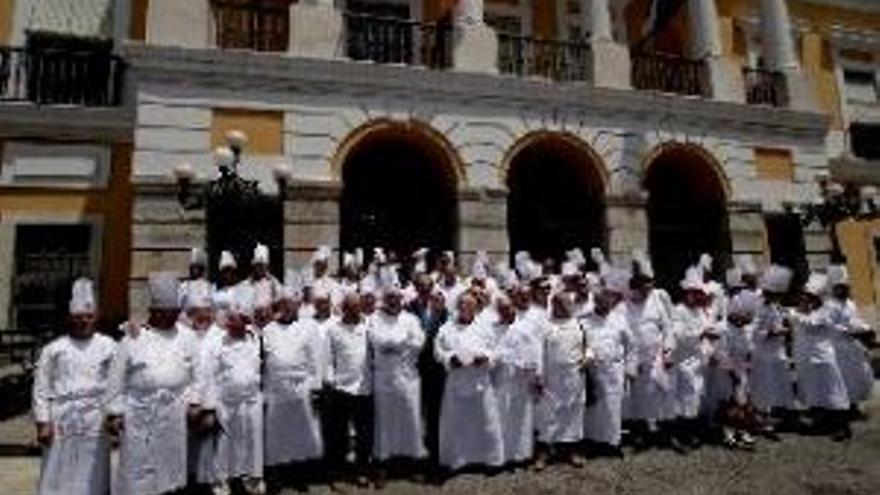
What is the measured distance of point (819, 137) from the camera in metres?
19.8

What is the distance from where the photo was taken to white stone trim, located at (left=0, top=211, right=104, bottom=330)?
52.9 feet

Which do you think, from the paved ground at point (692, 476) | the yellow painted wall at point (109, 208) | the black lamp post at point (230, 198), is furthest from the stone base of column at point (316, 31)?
the paved ground at point (692, 476)

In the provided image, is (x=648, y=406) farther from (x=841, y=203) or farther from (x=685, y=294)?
(x=841, y=203)

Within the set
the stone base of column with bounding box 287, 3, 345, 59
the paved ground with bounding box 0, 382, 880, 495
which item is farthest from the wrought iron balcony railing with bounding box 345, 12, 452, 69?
the paved ground with bounding box 0, 382, 880, 495

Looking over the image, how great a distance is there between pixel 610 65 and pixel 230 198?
820cm

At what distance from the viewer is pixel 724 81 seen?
1892 cm

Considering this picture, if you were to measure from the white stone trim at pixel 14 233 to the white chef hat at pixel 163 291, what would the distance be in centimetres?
914

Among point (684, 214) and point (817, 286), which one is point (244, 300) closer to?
point (817, 286)

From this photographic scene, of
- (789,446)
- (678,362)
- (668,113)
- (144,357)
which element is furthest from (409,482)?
(668,113)

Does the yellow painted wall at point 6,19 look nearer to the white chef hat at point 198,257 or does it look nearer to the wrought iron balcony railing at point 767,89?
the white chef hat at point 198,257

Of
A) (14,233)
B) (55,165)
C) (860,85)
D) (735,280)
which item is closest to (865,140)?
(860,85)

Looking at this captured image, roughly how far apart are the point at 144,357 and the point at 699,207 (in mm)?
14234

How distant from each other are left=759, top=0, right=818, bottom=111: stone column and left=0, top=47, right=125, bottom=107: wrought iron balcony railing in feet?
47.3

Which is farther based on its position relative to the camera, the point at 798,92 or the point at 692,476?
the point at 798,92
